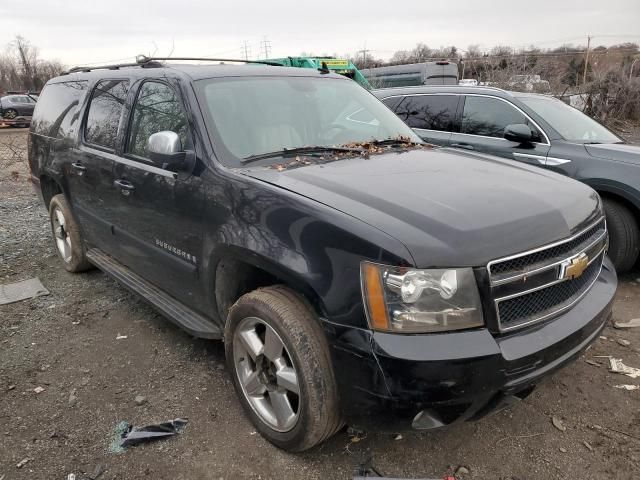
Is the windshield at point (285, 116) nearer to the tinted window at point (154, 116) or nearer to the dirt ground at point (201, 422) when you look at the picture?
the tinted window at point (154, 116)

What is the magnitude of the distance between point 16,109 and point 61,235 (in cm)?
2288

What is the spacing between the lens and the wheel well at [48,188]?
16.7 feet

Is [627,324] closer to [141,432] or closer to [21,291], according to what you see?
[141,432]

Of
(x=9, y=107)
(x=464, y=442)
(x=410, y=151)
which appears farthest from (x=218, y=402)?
(x=9, y=107)

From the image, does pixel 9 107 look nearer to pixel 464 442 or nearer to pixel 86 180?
pixel 86 180

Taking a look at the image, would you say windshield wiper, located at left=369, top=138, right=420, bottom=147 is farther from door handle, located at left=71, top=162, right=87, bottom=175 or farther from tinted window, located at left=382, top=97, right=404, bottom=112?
tinted window, located at left=382, top=97, right=404, bottom=112

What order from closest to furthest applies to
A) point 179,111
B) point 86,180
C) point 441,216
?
point 441,216 < point 179,111 < point 86,180

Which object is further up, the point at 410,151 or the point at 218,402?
the point at 410,151

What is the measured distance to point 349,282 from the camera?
80.4 inches

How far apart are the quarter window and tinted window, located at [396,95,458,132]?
0.20m

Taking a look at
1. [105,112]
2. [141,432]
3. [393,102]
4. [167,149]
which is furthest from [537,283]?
[393,102]

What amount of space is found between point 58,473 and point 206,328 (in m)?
1.04

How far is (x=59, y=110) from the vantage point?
15.7 ft

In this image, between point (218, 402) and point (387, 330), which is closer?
point (387, 330)
